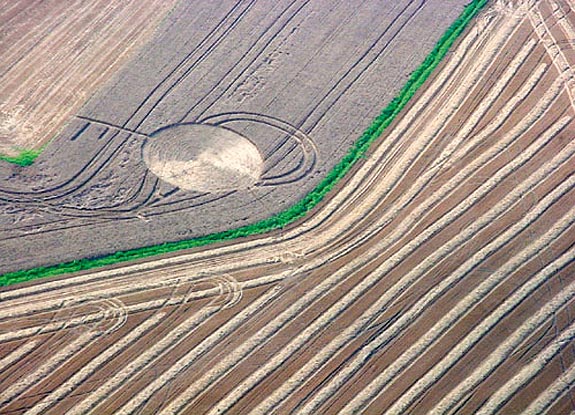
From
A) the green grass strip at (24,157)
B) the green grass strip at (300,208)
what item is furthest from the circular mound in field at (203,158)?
the green grass strip at (24,157)

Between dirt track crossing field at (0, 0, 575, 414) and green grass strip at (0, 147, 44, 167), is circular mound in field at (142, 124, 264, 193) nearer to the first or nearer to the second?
dirt track crossing field at (0, 0, 575, 414)

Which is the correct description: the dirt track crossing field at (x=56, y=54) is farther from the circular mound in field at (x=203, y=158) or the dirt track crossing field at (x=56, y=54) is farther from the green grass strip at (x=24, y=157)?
the circular mound in field at (x=203, y=158)

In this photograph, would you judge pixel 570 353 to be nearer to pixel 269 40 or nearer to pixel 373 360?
pixel 373 360

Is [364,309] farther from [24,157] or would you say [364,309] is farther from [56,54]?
[56,54]

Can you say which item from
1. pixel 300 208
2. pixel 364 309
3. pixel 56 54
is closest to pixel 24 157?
pixel 56 54

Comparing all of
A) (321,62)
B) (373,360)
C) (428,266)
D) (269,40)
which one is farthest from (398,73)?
(373,360)
